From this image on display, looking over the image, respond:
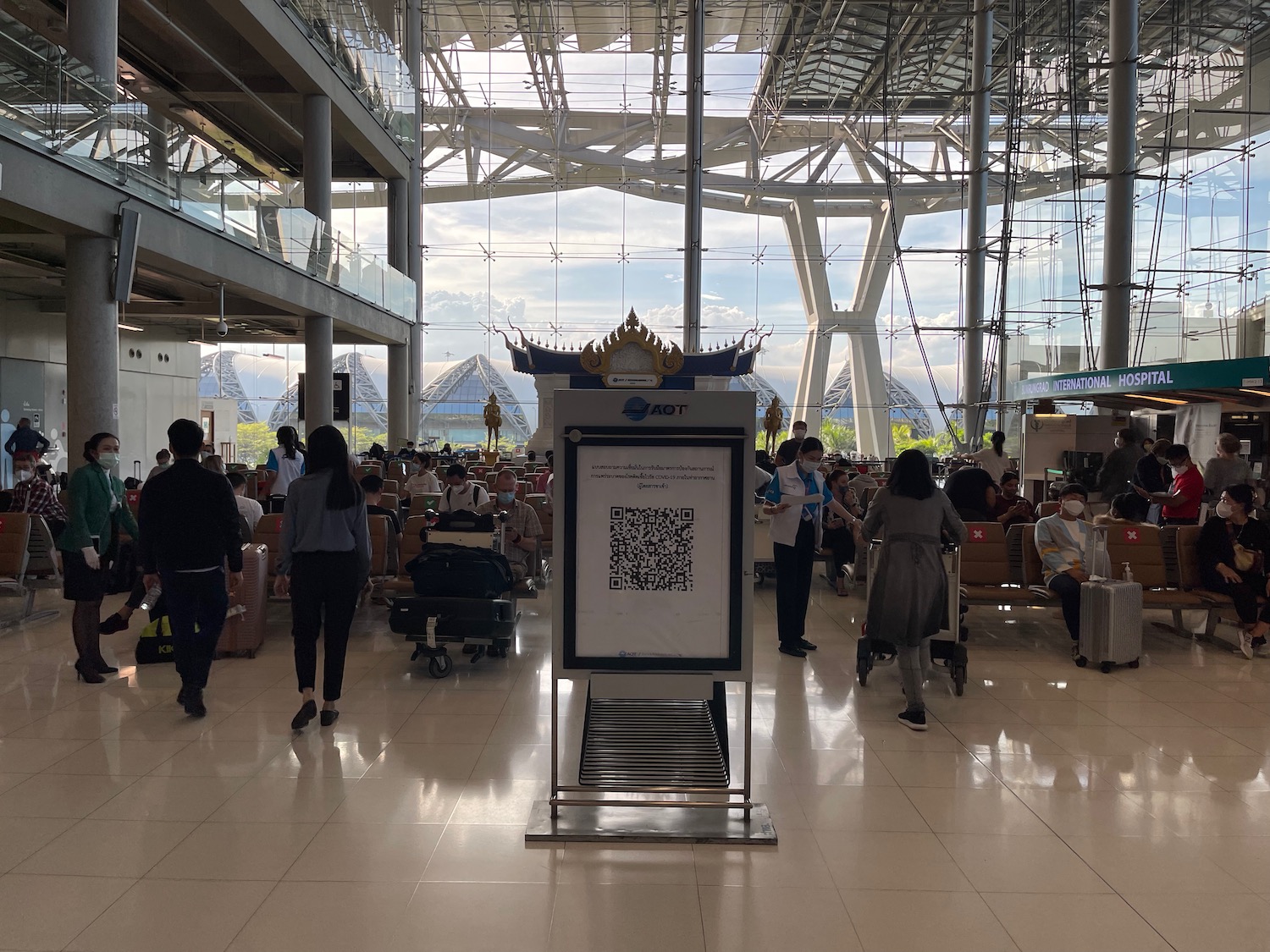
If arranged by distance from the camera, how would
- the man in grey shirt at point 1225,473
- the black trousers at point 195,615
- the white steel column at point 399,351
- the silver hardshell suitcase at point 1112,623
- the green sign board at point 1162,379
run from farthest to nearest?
the white steel column at point 399,351
the green sign board at point 1162,379
the man in grey shirt at point 1225,473
the silver hardshell suitcase at point 1112,623
the black trousers at point 195,615

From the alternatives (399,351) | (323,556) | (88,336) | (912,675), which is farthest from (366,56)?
(912,675)

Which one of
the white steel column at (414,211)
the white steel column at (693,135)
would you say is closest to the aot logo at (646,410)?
the white steel column at (414,211)

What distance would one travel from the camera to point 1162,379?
456 inches

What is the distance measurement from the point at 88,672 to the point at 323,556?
6.70ft

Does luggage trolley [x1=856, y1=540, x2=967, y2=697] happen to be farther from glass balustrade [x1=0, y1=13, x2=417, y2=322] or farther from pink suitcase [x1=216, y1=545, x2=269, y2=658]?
glass balustrade [x1=0, y1=13, x2=417, y2=322]

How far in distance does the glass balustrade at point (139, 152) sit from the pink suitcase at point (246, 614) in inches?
179

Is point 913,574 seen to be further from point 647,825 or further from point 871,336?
point 871,336

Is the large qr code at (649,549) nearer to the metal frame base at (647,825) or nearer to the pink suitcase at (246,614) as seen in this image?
the metal frame base at (647,825)

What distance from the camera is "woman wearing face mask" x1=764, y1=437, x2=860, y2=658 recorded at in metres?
6.60

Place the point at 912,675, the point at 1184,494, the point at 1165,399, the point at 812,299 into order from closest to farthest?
the point at 912,675 < the point at 1184,494 < the point at 1165,399 < the point at 812,299

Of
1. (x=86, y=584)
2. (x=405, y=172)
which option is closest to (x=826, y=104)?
(x=405, y=172)

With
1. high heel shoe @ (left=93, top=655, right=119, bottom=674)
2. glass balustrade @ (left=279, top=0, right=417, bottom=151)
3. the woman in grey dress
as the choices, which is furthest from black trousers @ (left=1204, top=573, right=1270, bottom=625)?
glass balustrade @ (left=279, top=0, right=417, bottom=151)

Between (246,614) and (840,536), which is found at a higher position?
(840,536)

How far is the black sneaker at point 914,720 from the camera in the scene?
507 cm
